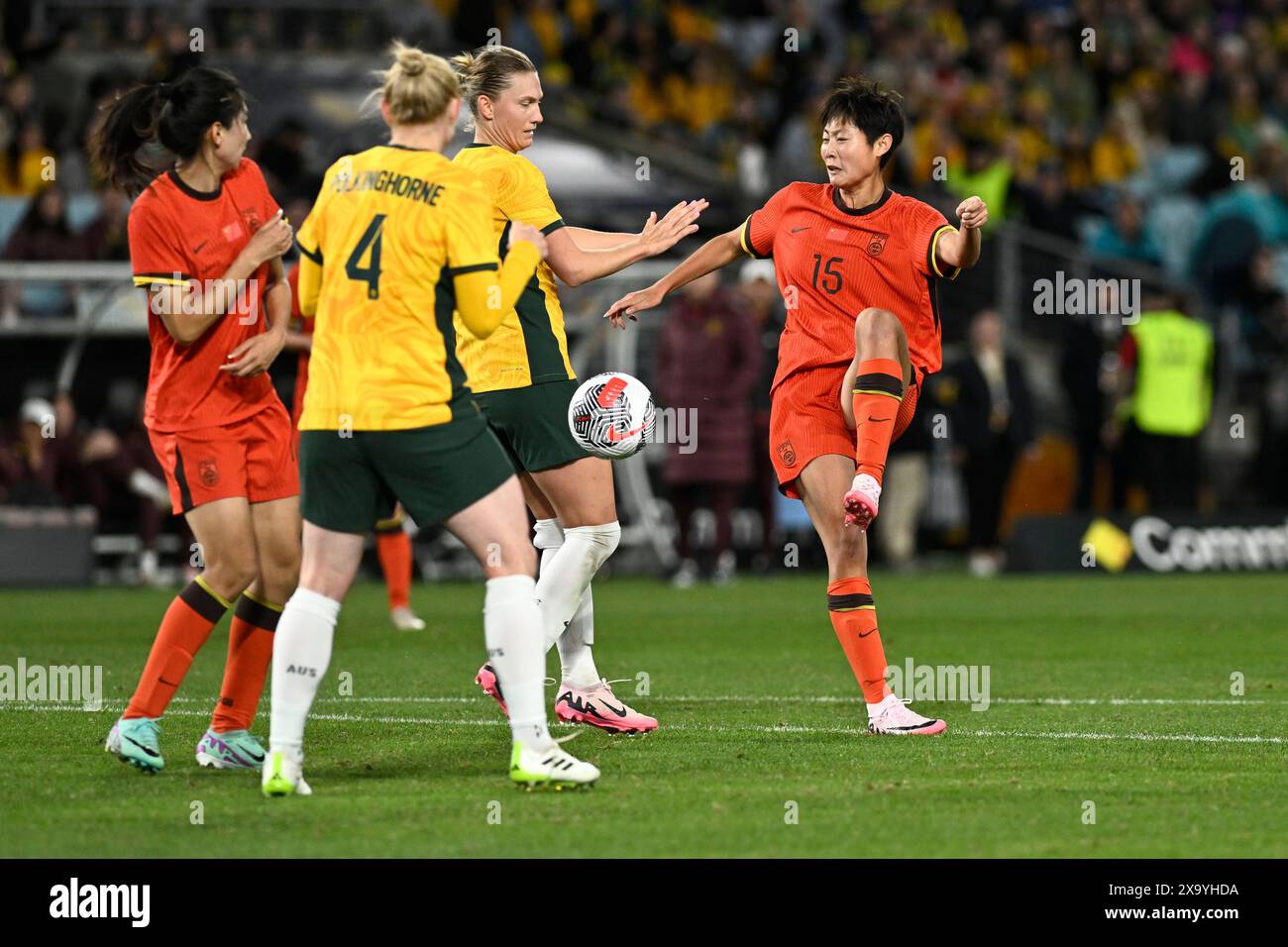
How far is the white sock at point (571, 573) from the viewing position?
8.25m

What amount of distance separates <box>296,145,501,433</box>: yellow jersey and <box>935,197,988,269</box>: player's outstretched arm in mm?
2165

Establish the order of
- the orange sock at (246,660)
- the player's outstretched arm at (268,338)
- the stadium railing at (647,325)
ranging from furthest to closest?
the stadium railing at (647,325) < the orange sock at (246,660) < the player's outstretched arm at (268,338)

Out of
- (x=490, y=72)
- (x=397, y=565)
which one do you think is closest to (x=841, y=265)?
(x=490, y=72)

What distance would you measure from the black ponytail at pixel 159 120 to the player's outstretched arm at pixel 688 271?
1901mm

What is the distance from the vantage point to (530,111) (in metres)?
7.99

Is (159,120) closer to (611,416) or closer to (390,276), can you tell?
(390,276)

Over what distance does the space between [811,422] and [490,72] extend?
198 centimetres

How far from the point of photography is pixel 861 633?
26.6 ft

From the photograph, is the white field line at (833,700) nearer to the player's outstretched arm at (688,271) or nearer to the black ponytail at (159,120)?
the player's outstretched arm at (688,271)

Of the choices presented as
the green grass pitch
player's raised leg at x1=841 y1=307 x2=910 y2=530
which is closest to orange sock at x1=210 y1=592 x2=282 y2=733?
the green grass pitch

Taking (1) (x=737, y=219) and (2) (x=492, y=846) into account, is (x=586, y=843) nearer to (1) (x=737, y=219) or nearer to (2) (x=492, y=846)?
(2) (x=492, y=846)

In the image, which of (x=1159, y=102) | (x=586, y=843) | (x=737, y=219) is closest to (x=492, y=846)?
(x=586, y=843)

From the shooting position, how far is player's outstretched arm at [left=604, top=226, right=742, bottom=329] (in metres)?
8.37

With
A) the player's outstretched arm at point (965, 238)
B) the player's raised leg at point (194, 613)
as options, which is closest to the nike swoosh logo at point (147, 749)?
the player's raised leg at point (194, 613)
